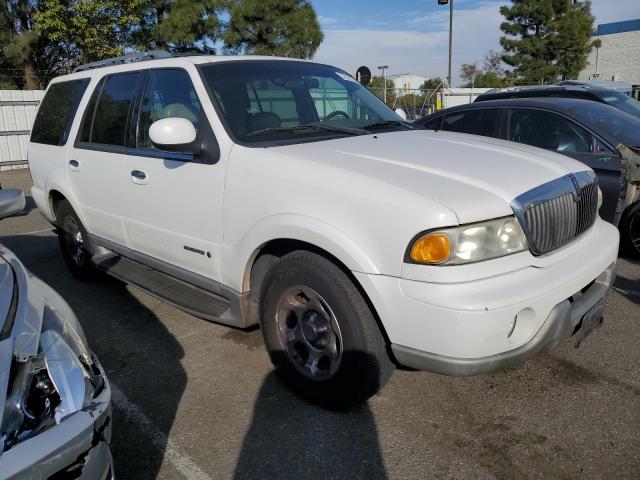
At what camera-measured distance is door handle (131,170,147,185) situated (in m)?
3.77

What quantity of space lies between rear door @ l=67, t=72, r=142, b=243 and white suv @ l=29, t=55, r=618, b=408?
0.02 meters

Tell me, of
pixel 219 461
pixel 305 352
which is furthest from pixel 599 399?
pixel 219 461

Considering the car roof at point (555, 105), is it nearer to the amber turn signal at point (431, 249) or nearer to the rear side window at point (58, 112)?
the amber turn signal at point (431, 249)

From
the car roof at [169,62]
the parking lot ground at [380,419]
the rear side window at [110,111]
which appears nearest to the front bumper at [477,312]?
the parking lot ground at [380,419]

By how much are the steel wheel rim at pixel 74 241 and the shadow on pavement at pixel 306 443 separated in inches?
111

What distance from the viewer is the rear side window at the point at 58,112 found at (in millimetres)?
4852

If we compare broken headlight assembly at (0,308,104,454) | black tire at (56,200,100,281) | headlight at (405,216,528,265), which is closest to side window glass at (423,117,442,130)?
black tire at (56,200,100,281)

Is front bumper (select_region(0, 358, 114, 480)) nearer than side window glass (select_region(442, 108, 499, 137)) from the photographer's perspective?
Yes

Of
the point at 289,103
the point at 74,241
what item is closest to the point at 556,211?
the point at 289,103

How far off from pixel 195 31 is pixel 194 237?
22410 millimetres

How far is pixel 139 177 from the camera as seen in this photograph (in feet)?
12.5

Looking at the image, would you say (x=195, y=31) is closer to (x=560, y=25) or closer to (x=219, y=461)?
(x=560, y=25)

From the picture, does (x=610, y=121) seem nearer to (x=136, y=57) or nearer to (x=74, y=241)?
(x=136, y=57)

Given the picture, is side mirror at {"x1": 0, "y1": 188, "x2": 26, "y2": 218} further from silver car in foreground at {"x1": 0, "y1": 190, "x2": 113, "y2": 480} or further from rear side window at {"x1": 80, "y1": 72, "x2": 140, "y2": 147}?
rear side window at {"x1": 80, "y1": 72, "x2": 140, "y2": 147}
